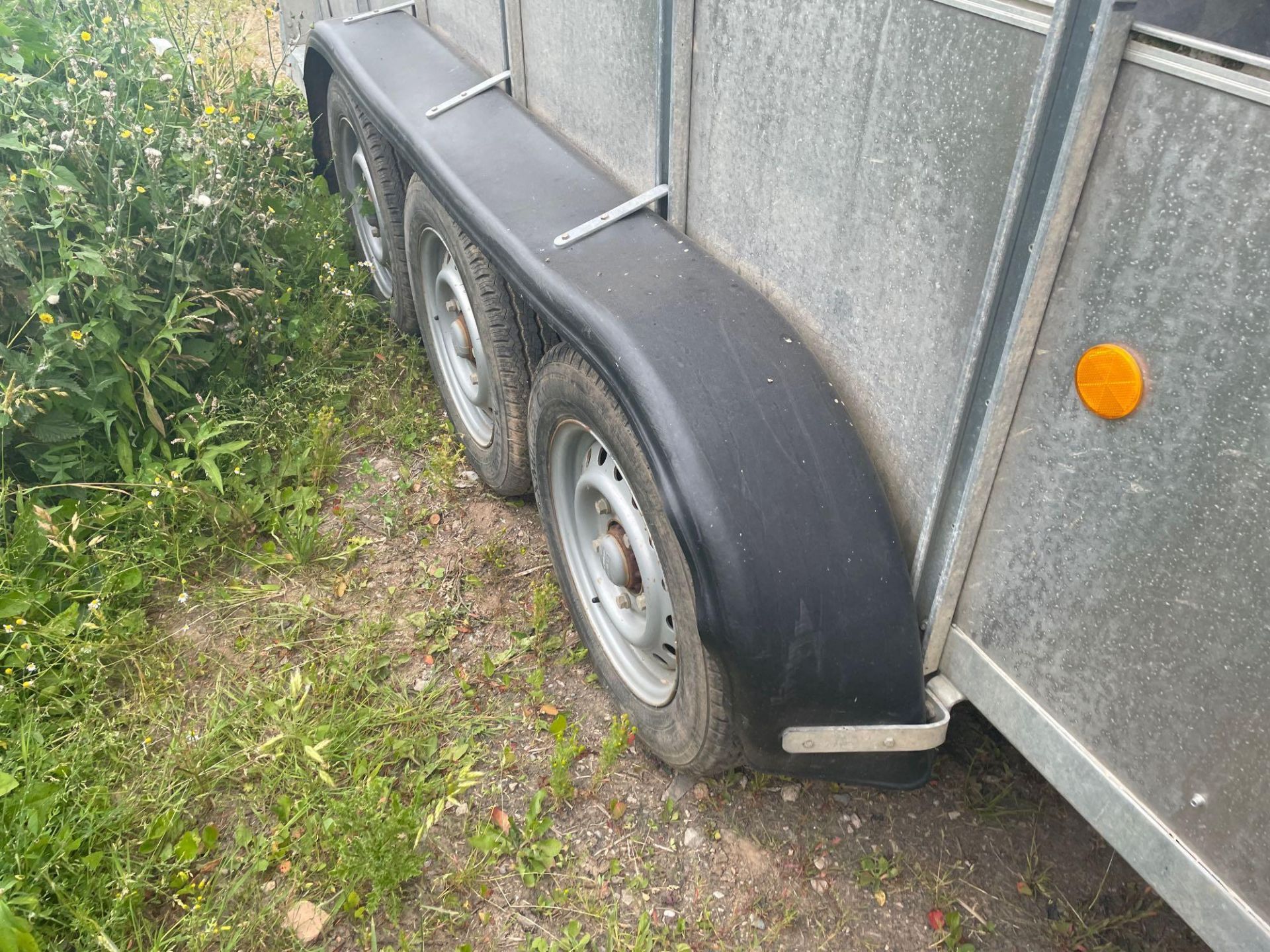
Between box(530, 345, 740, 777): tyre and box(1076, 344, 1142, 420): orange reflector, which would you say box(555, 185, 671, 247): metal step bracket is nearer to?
box(530, 345, 740, 777): tyre

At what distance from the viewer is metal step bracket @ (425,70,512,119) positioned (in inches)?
110

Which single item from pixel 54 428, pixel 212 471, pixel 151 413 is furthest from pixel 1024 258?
pixel 54 428

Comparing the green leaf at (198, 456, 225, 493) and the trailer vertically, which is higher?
the trailer

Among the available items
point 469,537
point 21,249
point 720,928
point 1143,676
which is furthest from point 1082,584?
point 21,249

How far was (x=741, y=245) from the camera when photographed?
1.87 meters

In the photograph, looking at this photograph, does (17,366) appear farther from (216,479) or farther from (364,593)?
(364,593)

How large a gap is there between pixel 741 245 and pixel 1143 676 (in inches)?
41.6

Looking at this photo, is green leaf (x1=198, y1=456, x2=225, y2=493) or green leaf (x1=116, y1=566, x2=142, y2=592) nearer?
green leaf (x1=116, y1=566, x2=142, y2=592)

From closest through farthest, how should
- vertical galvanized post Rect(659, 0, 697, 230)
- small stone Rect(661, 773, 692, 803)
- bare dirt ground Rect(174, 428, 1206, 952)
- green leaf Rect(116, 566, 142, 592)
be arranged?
vertical galvanized post Rect(659, 0, 697, 230), bare dirt ground Rect(174, 428, 1206, 952), small stone Rect(661, 773, 692, 803), green leaf Rect(116, 566, 142, 592)

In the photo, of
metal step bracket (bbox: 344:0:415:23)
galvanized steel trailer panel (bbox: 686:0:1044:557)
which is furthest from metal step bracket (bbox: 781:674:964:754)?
metal step bracket (bbox: 344:0:415:23)

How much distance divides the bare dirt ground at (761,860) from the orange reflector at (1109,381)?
4.34 feet

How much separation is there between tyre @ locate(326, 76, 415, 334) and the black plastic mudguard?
175 cm

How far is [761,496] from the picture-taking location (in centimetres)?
160

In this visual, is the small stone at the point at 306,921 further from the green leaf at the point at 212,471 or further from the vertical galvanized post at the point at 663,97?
the vertical galvanized post at the point at 663,97
